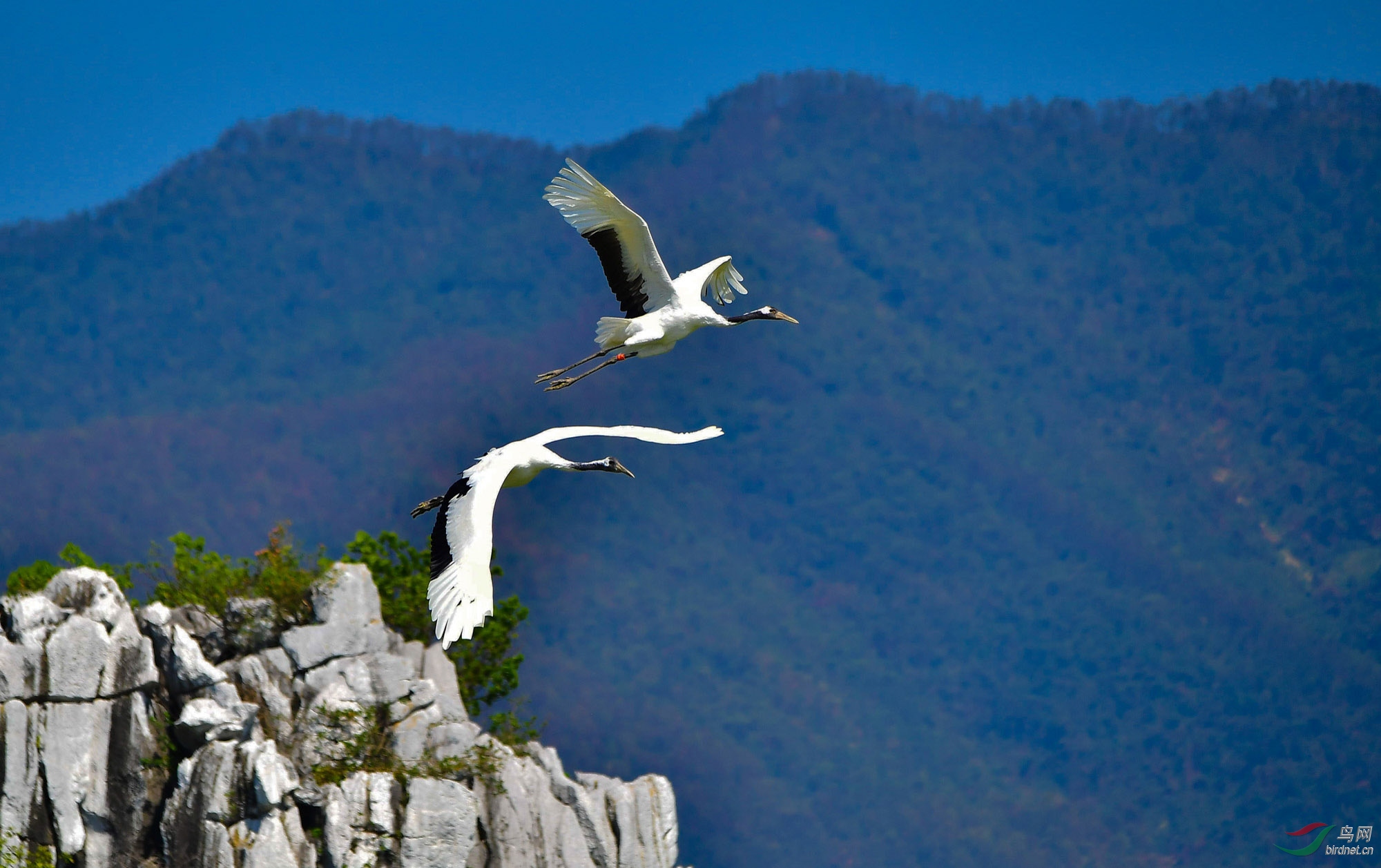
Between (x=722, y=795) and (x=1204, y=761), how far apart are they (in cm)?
5154

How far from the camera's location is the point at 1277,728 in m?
192

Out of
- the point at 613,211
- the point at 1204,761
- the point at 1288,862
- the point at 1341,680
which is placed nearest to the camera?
the point at 613,211

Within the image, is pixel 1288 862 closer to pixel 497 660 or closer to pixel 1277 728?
pixel 1277 728

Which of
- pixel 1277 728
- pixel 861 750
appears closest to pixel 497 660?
pixel 861 750

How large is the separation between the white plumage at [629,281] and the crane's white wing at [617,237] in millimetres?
11

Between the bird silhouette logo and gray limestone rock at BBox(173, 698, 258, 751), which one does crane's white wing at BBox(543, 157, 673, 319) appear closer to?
gray limestone rock at BBox(173, 698, 258, 751)

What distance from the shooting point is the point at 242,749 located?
31.2 m

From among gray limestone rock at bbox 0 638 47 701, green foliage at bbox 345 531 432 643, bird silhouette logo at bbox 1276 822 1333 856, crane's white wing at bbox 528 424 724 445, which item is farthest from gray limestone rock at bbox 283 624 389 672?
bird silhouette logo at bbox 1276 822 1333 856

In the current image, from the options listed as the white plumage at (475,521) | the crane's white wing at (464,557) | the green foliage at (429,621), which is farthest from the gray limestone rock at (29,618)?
the crane's white wing at (464,557)

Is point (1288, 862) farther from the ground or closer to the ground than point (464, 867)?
farther from the ground

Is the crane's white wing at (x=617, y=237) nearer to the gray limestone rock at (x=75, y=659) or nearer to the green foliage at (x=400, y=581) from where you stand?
the gray limestone rock at (x=75, y=659)

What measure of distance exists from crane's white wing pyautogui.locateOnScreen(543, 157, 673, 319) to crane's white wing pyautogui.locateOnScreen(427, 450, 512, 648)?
198 inches

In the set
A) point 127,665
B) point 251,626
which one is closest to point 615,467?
point 251,626

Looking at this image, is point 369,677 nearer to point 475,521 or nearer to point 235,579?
point 235,579
